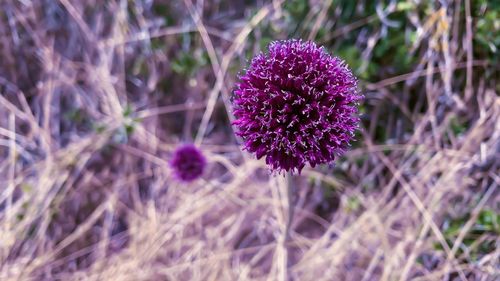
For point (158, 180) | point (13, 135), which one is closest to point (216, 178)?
point (158, 180)

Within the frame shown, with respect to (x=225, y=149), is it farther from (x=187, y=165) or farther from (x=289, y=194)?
(x=289, y=194)

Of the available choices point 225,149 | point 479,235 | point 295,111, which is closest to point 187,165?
point 225,149

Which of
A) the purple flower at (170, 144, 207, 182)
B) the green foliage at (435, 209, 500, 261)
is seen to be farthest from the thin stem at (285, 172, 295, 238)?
the green foliage at (435, 209, 500, 261)

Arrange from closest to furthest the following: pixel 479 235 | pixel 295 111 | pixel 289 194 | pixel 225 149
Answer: pixel 295 111 → pixel 289 194 → pixel 479 235 → pixel 225 149

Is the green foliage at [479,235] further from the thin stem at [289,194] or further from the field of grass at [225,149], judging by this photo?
the thin stem at [289,194]

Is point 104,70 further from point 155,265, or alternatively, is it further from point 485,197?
point 485,197

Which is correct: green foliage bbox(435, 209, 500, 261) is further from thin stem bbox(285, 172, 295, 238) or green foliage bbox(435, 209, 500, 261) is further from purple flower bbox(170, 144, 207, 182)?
purple flower bbox(170, 144, 207, 182)
